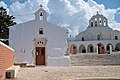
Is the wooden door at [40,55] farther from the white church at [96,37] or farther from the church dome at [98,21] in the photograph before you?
the church dome at [98,21]

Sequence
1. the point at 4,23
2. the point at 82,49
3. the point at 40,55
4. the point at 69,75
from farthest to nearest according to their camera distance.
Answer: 1. the point at 82,49
2. the point at 4,23
3. the point at 40,55
4. the point at 69,75

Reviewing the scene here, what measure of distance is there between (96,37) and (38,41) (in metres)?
34.6

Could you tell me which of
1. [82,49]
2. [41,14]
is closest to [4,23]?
[82,49]

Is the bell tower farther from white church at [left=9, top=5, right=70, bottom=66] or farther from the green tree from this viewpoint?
the green tree

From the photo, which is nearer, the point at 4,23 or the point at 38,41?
the point at 38,41

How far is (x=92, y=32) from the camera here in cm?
5906

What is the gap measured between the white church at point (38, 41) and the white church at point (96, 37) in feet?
94.7

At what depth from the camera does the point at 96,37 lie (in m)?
58.4

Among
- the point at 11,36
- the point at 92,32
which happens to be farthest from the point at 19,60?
the point at 92,32

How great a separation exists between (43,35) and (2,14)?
98.9 ft

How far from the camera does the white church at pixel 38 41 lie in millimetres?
25391

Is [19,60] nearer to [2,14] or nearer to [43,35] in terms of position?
[43,35]

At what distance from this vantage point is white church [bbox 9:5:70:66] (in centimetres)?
2539

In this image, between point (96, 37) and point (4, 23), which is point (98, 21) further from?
point (4, 23)
